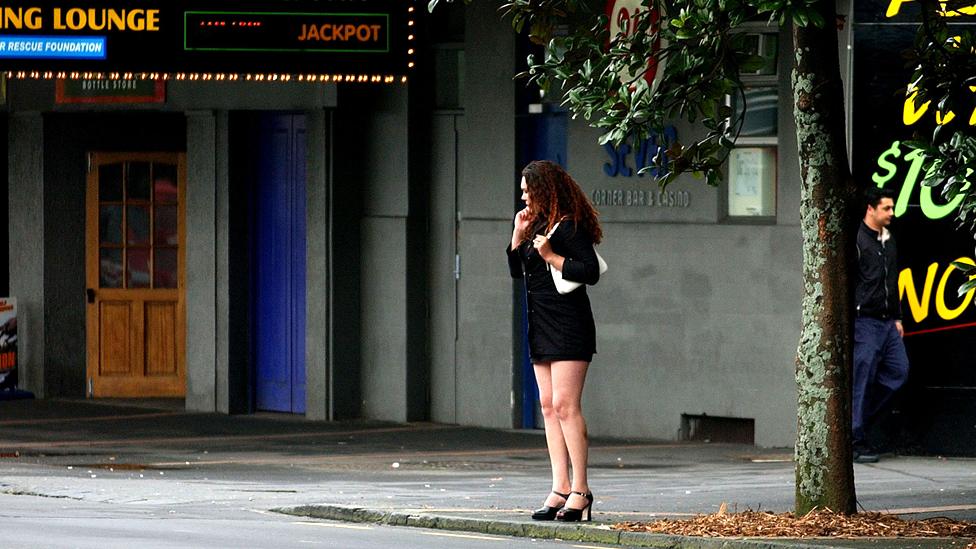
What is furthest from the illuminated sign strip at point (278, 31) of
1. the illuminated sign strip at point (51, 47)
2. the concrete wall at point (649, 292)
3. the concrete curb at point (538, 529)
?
the concrete curb at point (538, 529)

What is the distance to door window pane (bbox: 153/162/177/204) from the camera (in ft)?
64.2

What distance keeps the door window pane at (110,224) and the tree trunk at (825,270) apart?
1095 centimetres

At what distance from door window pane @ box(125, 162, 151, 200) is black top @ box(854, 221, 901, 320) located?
821 cm

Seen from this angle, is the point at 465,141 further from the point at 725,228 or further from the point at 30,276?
the point at 30,276

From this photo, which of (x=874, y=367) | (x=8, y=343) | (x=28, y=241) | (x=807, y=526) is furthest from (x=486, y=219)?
(x=807, y=526)

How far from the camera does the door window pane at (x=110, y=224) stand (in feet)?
64.3

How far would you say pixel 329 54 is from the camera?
15.9 m

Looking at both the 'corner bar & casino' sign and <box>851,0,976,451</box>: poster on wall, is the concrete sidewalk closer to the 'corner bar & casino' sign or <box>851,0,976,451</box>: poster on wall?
<box>851,0,976,451</box>: poster on wall

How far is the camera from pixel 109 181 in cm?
1958

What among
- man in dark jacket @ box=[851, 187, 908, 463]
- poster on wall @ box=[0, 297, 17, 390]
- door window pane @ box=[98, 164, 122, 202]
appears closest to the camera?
man in dark jacket @ box=[851, 187, 908, 463]

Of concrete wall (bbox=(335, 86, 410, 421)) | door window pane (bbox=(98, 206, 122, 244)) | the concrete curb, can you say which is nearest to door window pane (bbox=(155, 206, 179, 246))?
door window pane (bbox=(98, 206, 122, 244))

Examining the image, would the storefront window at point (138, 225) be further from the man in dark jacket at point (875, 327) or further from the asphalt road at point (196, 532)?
the asphalt road at point (196, 532)

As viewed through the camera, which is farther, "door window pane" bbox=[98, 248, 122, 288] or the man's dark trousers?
"door window pane" bbox=[98, 248, 122, 288]

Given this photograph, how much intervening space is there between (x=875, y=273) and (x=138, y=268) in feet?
27.7
